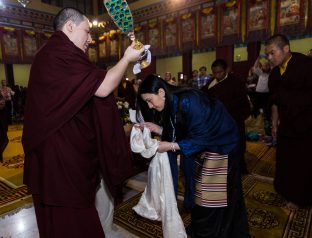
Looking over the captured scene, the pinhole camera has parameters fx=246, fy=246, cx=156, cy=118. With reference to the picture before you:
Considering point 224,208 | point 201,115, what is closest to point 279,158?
point 224,208

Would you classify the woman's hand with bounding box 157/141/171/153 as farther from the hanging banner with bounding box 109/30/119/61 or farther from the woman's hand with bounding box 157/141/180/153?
the hanging banner with bounding box 109/30/119/61

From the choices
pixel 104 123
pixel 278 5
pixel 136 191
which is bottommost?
pixel 136 191

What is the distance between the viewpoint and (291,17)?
6.38 meters

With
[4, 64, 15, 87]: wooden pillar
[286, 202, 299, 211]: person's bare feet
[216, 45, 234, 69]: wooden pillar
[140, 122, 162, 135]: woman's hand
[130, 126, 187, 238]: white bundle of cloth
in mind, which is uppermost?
[216, 45, 234, 69]: wooden pillar

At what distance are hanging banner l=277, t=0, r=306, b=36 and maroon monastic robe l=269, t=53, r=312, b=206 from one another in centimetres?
492

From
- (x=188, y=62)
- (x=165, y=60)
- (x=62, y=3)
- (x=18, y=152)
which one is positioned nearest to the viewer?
(x=18, y=152)

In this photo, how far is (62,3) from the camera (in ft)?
37.3

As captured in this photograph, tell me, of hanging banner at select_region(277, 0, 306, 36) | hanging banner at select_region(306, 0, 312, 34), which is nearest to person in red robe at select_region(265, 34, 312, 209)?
hanging banner at select_region(306, 0, 312, 34)

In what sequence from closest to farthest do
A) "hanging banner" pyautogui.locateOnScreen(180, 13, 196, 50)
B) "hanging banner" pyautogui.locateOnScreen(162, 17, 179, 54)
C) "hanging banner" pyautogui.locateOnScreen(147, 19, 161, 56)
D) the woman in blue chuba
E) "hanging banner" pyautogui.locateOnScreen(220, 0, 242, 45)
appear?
the woman in blue chuba → "hanging banner" pyautogui.locateOnScreen(220, 0, 242, 45) → "hanging banner" pyautogui.locateOnScreen(180, 13, 196, 50) → "hanging banner" pyautogui.locateOnScreen(162, 17, 179, 54) → "hanging banner" pyautogui.locateOnScreen(147, 19, 161, 56)

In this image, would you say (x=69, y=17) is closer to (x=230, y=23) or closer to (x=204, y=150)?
(x=204, y=150)

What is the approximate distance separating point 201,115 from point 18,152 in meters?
4.48

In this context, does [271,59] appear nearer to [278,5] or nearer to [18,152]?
[18,152]

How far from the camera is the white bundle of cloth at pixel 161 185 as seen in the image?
165 centimetres

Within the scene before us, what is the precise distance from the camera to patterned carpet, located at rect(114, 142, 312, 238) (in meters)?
2.02
